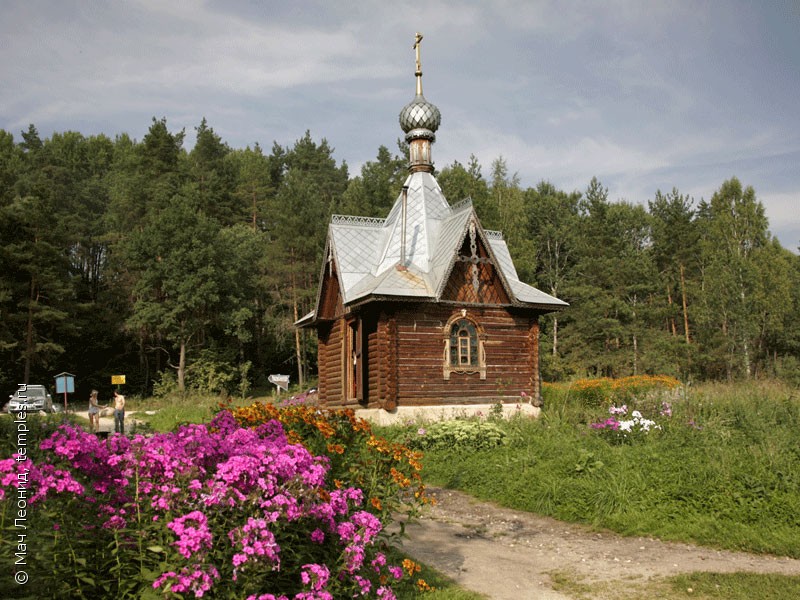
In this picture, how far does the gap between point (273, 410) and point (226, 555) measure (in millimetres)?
3649

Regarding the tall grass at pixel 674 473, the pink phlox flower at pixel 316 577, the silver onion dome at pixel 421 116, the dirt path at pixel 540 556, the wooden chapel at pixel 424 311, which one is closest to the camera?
the pink phlox flower at pixel 316 577

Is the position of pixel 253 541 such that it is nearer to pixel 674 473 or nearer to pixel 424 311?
pixel 674 473

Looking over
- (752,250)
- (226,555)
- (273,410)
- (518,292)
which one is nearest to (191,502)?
(226,555)

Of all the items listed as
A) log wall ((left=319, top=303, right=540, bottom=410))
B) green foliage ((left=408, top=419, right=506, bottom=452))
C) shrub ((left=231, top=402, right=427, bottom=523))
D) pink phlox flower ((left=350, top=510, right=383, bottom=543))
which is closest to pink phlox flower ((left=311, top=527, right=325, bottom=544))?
pink phlox flower ((left=350, top=510, right=383, bottom=543))

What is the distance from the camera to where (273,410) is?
7.48 m

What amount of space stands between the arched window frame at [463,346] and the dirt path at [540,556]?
911 centimetres

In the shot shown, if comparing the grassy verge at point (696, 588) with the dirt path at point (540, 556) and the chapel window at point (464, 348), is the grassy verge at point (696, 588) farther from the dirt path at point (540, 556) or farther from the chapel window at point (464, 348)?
the chapel window at point (464, 348)

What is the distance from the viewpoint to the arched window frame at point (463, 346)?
18.4 m

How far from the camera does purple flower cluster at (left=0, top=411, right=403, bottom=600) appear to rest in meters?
3.73

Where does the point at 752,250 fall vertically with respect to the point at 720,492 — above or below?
above

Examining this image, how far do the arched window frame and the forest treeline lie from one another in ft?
60.6

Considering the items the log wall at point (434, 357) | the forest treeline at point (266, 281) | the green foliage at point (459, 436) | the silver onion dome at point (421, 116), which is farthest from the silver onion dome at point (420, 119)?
the forest treeline at point (266, 281)

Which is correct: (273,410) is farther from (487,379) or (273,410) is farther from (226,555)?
(487,379)

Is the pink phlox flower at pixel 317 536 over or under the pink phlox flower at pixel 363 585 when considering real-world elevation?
over
